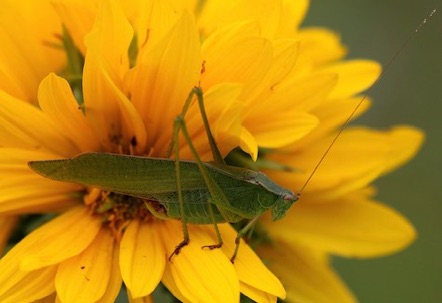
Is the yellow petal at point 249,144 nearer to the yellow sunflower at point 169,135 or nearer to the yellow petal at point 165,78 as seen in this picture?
the yellow sunflower at point 169,135

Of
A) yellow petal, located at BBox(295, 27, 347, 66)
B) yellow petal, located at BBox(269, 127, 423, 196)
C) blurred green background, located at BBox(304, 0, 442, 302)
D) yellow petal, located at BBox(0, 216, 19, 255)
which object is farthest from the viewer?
blurred green background, located at BBox(304, 0, 442, 302)

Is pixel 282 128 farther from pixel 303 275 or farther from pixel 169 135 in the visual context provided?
pixel 303 275

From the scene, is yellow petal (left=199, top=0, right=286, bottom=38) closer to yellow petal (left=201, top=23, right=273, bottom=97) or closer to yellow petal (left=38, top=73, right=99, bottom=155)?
yellow petal (left=201, top=23, right=273, bottom=97)

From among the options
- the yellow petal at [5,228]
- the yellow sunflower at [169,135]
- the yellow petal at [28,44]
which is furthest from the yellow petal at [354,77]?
the yellow petal at [5,228]

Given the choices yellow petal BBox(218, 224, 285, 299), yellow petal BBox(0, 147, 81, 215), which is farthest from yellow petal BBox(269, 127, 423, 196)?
yellow petal BBox(0, 147, 81, 215)

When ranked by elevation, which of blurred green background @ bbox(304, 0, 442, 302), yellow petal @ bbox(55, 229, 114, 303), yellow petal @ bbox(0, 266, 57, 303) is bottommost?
blurred green background @ bbox(304, 0, 442, 302)

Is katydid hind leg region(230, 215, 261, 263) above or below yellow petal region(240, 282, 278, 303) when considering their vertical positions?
above

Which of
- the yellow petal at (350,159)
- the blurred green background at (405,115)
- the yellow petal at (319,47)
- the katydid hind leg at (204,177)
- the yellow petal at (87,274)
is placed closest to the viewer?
the yellow petal at (87,274)
